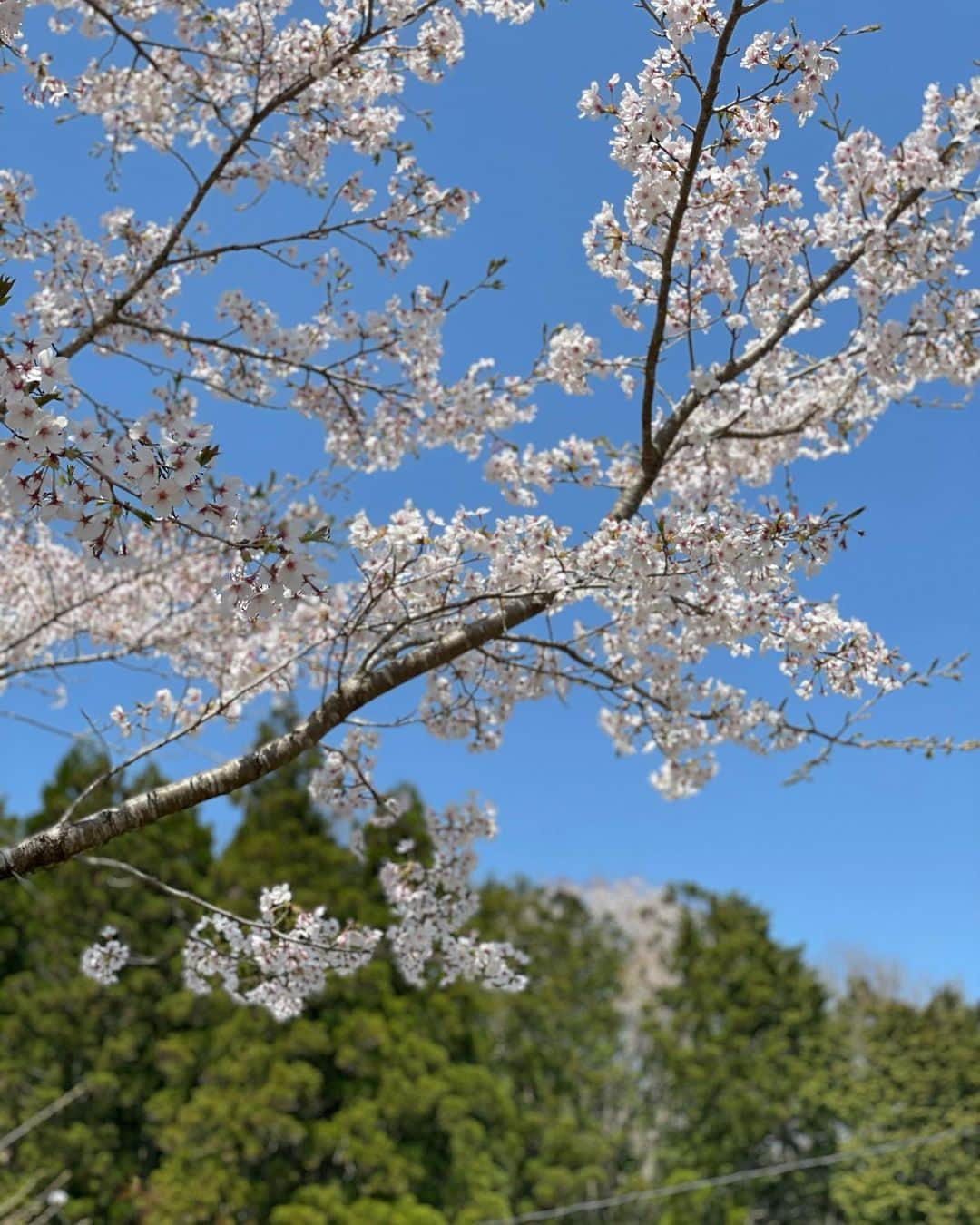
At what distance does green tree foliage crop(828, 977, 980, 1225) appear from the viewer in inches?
338

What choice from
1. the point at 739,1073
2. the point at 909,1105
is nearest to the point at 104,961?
the point at 739,1073

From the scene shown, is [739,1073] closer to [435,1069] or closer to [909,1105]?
[909,1105]

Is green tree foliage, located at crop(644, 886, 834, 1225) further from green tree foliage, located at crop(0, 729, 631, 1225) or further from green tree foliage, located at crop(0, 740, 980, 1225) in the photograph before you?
green tree foliage, located at crop(0, 729, 631, 1225)

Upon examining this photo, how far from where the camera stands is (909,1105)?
9.02 metres

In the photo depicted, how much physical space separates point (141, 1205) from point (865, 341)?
7.58 meters

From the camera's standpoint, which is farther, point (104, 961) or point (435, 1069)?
point (435, 1069)

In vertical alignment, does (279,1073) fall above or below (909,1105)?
above

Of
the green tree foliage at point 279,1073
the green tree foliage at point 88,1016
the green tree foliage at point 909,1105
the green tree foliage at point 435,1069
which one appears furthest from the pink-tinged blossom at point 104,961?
the green tree foliage at point 909,1105

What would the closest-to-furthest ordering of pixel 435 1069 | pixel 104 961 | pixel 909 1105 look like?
pixel 104 961, pixel 435 1069, pixel 909 1105

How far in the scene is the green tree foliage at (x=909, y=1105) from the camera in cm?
859

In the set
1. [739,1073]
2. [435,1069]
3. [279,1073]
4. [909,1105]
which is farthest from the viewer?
[739,1073]

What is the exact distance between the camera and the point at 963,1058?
9.01 m

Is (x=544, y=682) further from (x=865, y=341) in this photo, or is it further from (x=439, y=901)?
(x=865, y=341)

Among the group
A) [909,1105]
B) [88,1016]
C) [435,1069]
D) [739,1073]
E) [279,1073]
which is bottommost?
[909,1105]
